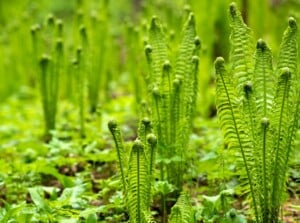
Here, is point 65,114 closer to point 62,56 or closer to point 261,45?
point 62,56

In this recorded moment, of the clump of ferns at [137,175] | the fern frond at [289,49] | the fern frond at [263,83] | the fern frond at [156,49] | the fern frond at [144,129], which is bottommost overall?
the clump of ferns at [137,175]

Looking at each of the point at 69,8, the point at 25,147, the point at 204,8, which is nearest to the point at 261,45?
the point at 25,147

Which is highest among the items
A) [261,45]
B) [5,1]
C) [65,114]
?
[5,1]

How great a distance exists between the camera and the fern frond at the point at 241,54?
1.62m

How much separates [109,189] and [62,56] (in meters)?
0.90

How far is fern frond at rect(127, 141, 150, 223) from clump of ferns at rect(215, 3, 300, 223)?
0.84 ft

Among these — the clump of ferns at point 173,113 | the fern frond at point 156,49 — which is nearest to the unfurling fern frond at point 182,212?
the clump of ferns at point 173,113

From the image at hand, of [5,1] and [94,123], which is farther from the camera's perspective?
[5,1]

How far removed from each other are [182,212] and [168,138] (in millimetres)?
395

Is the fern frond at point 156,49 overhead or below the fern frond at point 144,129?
overhead

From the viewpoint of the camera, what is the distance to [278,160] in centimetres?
148

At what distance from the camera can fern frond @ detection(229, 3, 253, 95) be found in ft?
5.33

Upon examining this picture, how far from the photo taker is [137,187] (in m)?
1.45

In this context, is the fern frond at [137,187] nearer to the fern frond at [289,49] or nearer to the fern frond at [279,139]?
the fern frond at [279,139]
